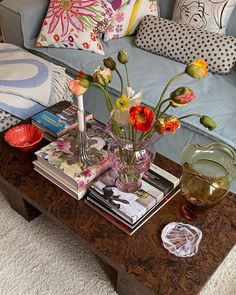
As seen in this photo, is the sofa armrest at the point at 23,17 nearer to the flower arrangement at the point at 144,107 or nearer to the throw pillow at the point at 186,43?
the throw pillow at the point at 186,43

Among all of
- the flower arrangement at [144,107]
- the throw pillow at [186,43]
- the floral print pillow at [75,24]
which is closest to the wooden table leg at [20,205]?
the flower arrangement at [144,107]

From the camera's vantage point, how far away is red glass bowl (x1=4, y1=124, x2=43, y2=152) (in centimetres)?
128

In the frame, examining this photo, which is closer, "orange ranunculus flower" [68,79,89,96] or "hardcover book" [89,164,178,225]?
"orange ranunculus flower" [68,79,89,96]

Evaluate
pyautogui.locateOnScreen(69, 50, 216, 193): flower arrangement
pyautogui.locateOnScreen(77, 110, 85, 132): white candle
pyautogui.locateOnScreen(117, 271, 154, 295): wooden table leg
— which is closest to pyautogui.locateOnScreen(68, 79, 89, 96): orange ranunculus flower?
pyautogui.locateOnScreen(69, 50, 216, 193): flower arrangement

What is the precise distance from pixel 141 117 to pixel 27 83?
36.4 inches

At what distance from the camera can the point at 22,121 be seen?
4.65 ft

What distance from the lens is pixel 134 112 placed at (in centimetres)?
79

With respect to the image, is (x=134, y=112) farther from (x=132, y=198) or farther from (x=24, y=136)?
(x=24, y=136)

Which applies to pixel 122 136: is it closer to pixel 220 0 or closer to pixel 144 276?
pixel 144 276

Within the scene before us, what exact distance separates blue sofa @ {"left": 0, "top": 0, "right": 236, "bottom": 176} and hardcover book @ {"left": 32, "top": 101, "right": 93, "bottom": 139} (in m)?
0.37

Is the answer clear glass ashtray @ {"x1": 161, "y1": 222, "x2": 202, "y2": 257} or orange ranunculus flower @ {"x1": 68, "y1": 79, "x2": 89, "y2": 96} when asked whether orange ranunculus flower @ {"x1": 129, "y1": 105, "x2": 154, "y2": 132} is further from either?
clear glass ashtray @ {"x1": 161, "y1": 222, "x2": 202, "y2": 257}

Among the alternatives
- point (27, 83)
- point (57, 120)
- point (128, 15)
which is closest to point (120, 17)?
point (128, 15)

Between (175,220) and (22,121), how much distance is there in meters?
0.75

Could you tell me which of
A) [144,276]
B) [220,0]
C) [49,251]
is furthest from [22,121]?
[220,0]
